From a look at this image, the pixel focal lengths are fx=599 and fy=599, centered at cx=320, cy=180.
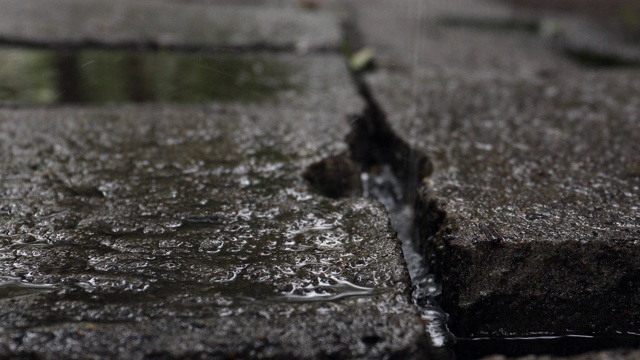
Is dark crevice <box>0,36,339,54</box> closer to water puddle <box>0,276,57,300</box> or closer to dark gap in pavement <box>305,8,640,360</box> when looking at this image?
dark gap in pavement <box>305,8,640,360</box>

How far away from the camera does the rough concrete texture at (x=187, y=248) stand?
705mm

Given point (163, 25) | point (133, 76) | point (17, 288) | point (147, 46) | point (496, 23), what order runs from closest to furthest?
point (17, 288) < point (133, 76) < point (147, 46) < point (163, 25) < point (496, 23)

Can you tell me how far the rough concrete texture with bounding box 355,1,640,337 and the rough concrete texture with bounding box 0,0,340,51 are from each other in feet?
1.86

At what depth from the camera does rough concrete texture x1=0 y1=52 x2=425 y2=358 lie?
0.70 m

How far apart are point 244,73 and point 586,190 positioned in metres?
1.05

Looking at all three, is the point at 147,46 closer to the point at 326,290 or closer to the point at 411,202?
the point at 411,202

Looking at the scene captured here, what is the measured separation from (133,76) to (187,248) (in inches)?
38.9

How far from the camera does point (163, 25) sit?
226cm

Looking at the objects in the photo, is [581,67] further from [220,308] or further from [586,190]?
[220,308]

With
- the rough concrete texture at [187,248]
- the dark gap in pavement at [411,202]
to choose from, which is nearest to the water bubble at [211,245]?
the rough concrete texture at [187,248]

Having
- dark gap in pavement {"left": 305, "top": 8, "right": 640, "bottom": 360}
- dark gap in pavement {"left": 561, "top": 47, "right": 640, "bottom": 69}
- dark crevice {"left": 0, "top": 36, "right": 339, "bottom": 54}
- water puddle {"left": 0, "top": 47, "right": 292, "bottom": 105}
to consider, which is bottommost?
dark gap in pavement {"left": 305, "top": 8, "right": 640, "bottom": 360}

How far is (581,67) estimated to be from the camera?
7.03ft

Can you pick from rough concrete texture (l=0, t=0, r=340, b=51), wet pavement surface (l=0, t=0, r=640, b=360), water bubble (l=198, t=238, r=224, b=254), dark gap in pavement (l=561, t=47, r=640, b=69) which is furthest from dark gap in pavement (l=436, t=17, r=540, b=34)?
water bubble (l=198, t=238, r=224, b=254)

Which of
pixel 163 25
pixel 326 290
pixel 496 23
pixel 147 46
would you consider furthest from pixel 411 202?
pixel 496 23
